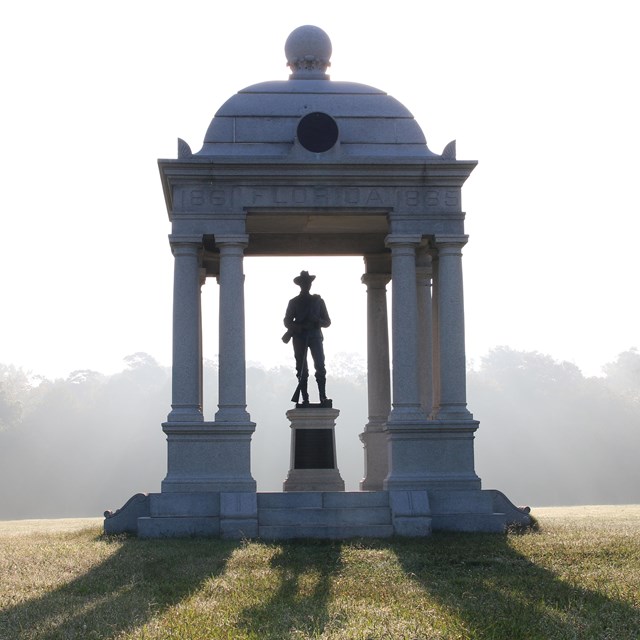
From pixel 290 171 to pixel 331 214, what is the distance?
131cm

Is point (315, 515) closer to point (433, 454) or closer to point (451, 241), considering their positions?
point (433, 454)

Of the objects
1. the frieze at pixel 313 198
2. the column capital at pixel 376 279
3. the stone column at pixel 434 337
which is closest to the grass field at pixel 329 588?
the stone column at pixel 434 337

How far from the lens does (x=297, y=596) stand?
15.1 m

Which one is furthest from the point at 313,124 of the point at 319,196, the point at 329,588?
the point at 329,588

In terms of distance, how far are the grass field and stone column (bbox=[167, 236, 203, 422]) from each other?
11.6 feet

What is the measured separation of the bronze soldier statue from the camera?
27531 mm

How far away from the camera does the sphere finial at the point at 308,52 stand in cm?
2730

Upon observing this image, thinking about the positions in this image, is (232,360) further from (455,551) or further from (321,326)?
(455,551)

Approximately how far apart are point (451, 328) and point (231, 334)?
4823 millimetres

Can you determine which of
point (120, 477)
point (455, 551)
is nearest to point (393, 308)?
point (455, 551)

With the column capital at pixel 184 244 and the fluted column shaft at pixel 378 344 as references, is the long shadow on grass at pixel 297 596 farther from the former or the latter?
the fluted column shaft at pixel 378 344

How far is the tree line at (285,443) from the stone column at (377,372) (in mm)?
62491

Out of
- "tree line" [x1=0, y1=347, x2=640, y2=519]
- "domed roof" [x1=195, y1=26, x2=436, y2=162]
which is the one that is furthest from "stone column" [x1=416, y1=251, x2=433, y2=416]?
"tree line" [x1=0, y1=347, x2=640, y2=519]

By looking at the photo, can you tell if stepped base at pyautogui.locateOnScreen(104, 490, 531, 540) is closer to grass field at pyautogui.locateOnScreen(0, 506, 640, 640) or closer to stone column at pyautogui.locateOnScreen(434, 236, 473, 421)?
grass field at pyautogui.locateOnScreen(0, 506, 640, 640)
